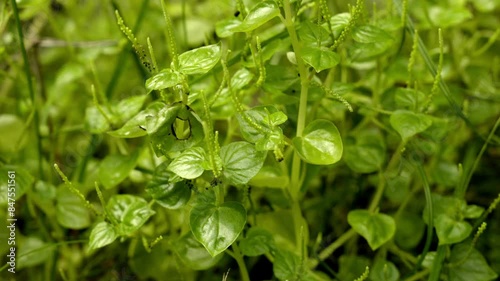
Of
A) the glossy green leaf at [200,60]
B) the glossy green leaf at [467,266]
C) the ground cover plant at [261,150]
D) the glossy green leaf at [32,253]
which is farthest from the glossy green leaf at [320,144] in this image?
the glossy green leaf at [32,253]

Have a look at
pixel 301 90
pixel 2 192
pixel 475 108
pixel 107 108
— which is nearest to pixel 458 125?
pixel 475 108

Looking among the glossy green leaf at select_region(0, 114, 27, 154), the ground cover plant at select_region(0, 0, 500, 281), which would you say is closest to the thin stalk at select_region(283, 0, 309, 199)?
the ground cover plant at select_region(0, 0, 500, 281)

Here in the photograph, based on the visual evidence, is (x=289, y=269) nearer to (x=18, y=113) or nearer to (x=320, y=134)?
(x=320, y=134)

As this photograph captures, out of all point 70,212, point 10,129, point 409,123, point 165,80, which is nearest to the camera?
point 165,80

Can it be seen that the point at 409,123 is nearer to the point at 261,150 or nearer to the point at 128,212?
the point at 261,150

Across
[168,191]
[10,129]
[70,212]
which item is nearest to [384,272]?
[168,191]

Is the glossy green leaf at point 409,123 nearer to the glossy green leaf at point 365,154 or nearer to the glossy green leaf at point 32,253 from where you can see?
the glossy green leaf at point 365,154
